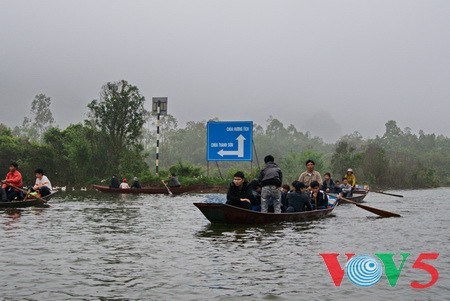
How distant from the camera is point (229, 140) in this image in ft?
105

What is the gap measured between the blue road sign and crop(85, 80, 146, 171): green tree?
719 inches

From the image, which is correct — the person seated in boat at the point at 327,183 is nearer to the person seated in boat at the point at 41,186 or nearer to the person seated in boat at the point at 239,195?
the person seated in boat at the point at 239,195

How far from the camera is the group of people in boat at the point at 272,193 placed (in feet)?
46.6

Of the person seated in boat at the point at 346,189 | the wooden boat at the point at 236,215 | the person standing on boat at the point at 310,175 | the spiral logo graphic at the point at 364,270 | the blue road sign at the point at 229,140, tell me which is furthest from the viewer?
the blue road sign at the point at 229,140

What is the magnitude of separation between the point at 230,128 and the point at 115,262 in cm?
2345

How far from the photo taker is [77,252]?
32.3 ft

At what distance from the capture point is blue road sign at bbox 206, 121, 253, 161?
31719 mm

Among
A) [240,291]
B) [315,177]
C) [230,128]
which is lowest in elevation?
[240,291]

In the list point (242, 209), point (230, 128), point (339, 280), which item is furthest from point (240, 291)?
point (230, 128)

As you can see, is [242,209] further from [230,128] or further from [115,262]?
[230,128]

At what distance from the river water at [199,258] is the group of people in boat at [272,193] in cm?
67

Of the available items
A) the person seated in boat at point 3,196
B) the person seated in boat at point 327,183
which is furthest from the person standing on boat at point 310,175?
the person seated in boat at point 3,196

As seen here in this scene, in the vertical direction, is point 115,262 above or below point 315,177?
below

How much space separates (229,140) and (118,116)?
1969 centimetres
